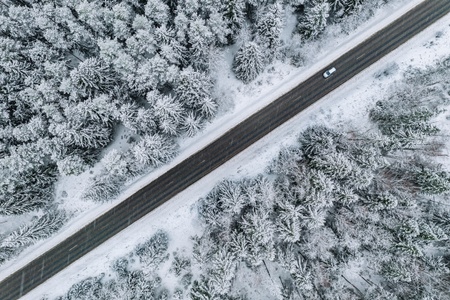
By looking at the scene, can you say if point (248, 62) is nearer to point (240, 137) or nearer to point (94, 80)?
point (240, 137)

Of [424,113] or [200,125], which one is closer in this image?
[424,113]

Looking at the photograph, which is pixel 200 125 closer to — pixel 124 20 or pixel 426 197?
pixel 124 20

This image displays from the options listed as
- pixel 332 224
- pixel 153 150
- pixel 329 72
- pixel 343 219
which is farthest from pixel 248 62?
pixel 332 224

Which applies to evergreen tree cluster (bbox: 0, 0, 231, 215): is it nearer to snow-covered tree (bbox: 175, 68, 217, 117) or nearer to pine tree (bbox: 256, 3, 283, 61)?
snow-covered tree (bbox: 175, 68, 217, 117)

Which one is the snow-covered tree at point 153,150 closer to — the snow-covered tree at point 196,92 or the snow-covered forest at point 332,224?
the snow-covered tree at point 196,92

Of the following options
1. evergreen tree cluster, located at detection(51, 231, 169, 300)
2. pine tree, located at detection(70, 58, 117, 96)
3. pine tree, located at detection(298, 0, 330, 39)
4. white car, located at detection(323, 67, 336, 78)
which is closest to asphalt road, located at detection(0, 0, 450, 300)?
white car, located at detection(323, 67, 336, 78)

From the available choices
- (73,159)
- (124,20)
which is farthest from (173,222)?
(124,20)
